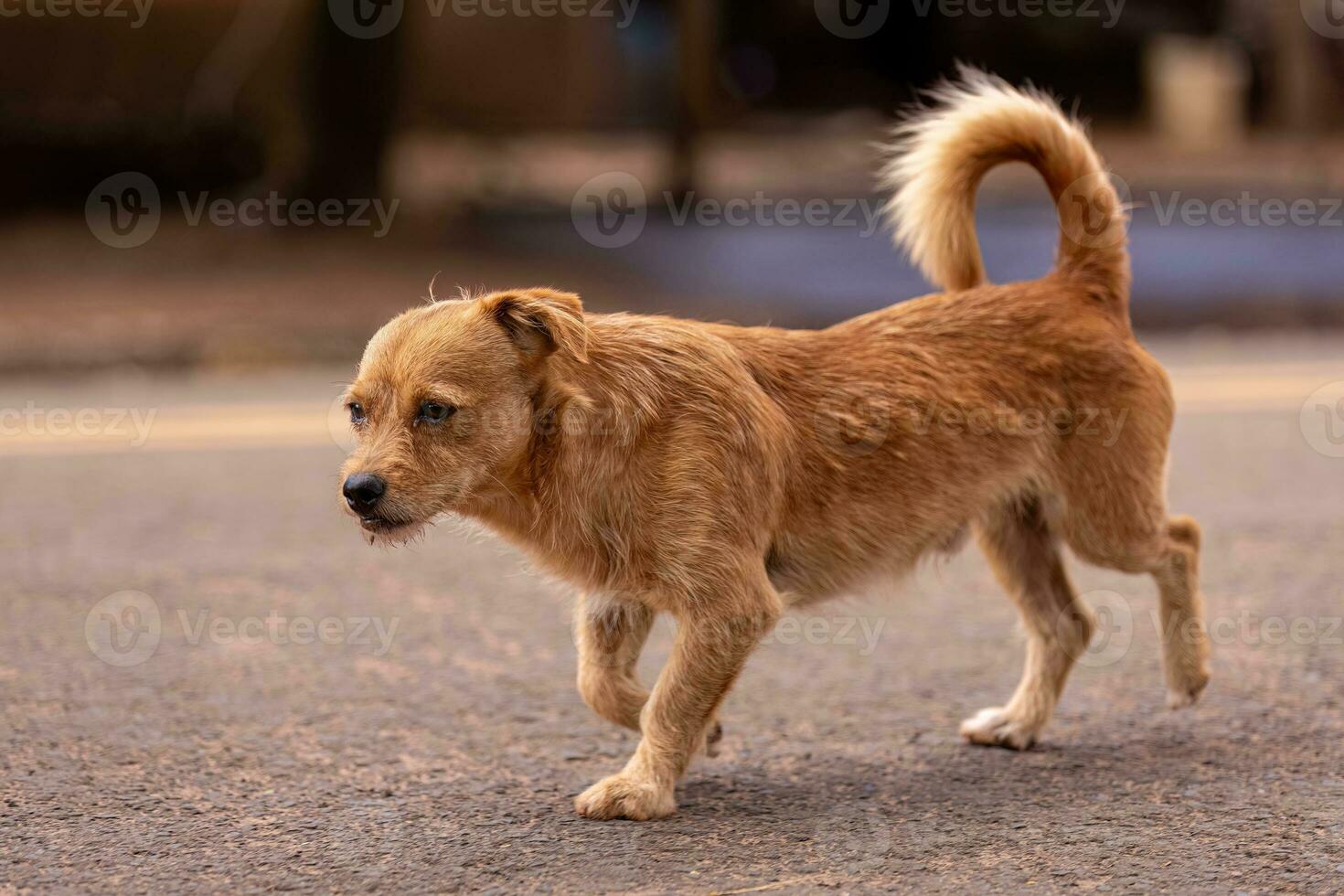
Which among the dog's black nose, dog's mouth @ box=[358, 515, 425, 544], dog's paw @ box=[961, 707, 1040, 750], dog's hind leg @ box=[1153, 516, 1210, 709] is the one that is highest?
the dog's black nose

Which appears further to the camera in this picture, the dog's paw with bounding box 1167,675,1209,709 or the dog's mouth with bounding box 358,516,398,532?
the dog's paw with bounding box 1167,675,1209,709

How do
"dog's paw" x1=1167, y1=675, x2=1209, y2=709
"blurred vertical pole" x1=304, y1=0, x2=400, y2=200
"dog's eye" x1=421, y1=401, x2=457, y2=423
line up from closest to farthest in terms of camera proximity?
1. "dog's eye" x1=421, y1=401, x2=457, y2=423
2. "dog's paw" x1=1167, y1=675, x2=1209, y2=709
3. "blurred vertical pole" x1=304, y1=0, x2=400, y2=200

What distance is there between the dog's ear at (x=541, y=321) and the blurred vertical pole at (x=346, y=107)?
40.9 ft

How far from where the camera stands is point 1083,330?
15.2ft

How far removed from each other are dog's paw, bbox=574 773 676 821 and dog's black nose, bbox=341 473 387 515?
0.89m

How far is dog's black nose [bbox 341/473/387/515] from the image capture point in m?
3.69

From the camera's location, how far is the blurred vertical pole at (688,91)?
15617 mm

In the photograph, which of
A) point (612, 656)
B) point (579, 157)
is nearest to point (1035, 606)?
point (612, 656)

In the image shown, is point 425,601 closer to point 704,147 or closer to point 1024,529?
point 1024,529

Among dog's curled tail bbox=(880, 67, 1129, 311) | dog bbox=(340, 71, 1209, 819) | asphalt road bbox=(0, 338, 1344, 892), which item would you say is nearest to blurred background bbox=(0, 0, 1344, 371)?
asphalt road bbox=(0, 338, 1344, 892)

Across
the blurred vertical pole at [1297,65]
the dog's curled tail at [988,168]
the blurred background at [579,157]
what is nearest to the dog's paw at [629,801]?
the dog's curled tail at [988,168]

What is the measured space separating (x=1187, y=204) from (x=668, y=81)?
5.39 metres

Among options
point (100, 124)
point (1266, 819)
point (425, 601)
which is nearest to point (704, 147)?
point (100, 124)

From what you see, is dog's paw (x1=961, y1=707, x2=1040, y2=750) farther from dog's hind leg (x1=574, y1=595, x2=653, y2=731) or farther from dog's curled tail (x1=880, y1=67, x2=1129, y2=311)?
dog's curled tail (x1=880, y1=67, x2=1129, y2=311)
